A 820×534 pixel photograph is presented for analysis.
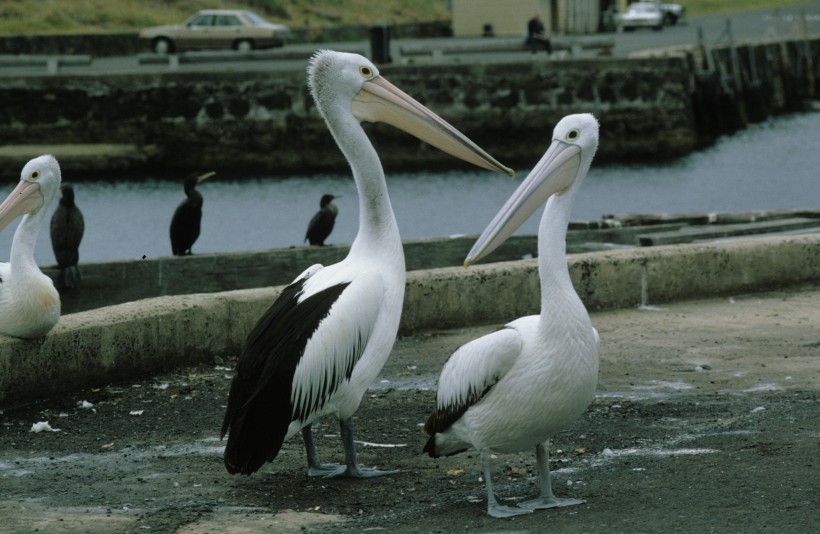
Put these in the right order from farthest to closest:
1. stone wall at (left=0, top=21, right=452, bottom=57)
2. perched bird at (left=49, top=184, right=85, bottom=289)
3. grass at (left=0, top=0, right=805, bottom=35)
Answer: grass at (left=0, top=0, right=805, bottom=35)
stone wall at (left=0, top=21, right=452, bottom=57)
perched bird at (left=49, top=184, right=85, bottom=289)

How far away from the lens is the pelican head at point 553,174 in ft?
14.7

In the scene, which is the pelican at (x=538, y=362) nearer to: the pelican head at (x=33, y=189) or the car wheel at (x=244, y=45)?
the pelican head at (x=33, y=189)

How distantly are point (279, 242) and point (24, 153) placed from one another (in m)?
8.31

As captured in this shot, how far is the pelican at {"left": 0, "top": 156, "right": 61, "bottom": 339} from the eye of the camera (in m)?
5.84

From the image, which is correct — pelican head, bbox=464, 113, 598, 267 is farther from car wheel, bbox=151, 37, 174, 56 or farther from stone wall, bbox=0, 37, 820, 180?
car wheel, bbox=151, 37, 174, 56

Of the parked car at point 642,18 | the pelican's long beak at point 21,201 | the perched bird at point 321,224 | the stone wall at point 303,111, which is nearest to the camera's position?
the pelican's long beak at point 21,201

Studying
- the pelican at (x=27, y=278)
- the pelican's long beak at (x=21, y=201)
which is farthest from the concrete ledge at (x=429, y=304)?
the pelican's long beak at (x=21, y=201)

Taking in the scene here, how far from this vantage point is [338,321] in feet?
15.6

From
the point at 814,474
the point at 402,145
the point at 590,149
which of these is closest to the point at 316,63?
the point at 590,149

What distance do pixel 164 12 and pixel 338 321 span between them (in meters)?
40.5

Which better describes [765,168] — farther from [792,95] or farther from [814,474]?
[814,474]

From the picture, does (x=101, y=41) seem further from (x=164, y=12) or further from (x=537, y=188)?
(x=537, y=188)

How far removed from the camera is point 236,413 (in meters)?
4.62

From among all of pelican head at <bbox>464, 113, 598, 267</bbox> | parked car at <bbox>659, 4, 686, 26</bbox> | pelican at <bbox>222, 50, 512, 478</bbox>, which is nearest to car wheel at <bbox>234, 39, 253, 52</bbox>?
parked car at <bbox>659, 4, 686, 26</bbox>
